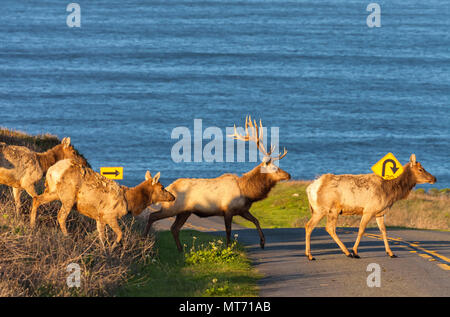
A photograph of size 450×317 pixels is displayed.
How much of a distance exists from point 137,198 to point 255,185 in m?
4.00

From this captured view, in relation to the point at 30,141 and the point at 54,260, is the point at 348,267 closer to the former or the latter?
the point at 54,260

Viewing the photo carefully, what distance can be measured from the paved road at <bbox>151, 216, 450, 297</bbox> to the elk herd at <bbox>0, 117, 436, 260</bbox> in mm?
741

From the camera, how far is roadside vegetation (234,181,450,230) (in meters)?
42.7

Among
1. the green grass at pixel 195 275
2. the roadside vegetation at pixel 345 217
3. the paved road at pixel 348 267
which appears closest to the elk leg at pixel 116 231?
the green grass at pixel 195 275

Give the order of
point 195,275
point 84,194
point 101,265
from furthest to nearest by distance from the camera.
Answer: point 84,194, point 195,275, point 101,265

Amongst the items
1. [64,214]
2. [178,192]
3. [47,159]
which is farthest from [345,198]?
[47,159]

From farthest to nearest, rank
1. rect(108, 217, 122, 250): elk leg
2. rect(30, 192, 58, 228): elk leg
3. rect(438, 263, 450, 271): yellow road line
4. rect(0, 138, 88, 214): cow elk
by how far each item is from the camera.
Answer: rect(0, 138, 88, 214): cow elk
rect(438, 263, 450, 271): yellow road line
rect(30, 192, 58, 228): elk leg
rect(108, 217, 122, 250): elk leg


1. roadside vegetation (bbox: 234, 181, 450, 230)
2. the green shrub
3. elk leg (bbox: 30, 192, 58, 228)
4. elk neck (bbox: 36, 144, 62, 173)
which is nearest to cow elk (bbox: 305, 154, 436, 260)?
the green shrub

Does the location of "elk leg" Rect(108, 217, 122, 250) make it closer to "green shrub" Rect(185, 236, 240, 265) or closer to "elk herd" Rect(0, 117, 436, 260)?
"elk herd" Rect(0, 117, 436, 260)

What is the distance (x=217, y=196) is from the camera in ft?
68.5

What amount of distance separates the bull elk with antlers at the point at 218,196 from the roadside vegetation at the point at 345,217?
Result: 18.5 metres

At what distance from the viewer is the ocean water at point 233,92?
339 ft
